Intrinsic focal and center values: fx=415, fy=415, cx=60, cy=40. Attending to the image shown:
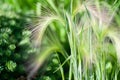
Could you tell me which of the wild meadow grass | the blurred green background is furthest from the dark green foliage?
the wild meadow grass

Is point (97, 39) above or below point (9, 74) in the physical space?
above

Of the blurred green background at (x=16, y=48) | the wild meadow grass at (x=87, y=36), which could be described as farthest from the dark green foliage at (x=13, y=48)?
the wild meadow grass at (x=87, y=36)

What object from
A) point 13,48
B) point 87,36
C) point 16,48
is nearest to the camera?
point 87,36

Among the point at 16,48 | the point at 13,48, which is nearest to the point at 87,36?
the point at 13,48

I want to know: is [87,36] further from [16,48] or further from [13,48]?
[16,48]

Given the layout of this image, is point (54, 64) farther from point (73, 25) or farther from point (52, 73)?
point (73, 25)

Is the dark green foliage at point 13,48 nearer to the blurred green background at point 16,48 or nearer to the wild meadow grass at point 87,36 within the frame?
the blurred green background at point 16,48

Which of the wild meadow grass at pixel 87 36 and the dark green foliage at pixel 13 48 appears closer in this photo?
the wild meadow grass at pixel 87 36

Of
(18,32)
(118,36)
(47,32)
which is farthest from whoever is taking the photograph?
(18,32)

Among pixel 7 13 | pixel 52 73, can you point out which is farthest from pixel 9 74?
pixel 7 13
